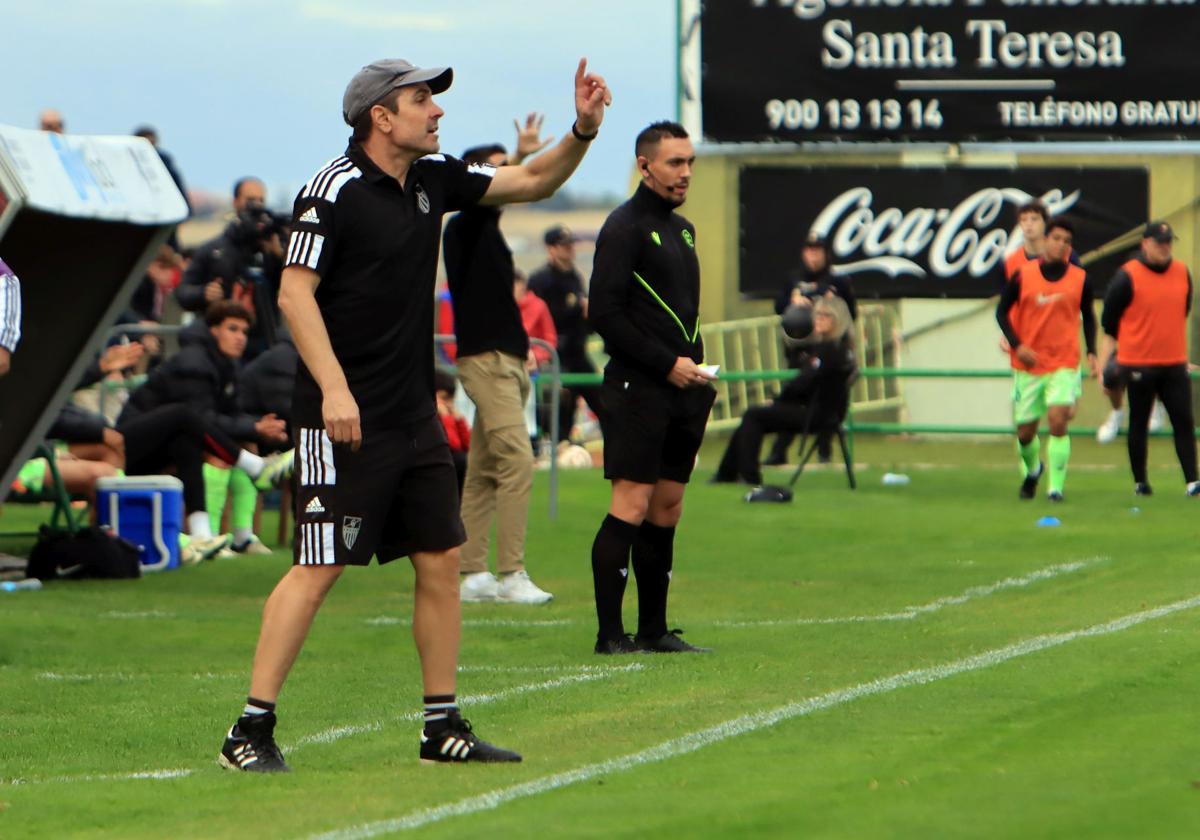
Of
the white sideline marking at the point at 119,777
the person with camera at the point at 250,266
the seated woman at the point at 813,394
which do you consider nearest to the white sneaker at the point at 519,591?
the person with camera at the point at 250,266

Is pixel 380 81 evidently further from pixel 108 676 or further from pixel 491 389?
pixel 491 389

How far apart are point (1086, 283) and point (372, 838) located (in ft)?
39.6

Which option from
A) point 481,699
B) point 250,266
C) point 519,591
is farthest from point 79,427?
point 481,699

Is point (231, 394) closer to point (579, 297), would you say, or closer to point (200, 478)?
point (200, 478)

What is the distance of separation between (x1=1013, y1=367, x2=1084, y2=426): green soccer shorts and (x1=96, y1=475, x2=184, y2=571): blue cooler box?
265 inches

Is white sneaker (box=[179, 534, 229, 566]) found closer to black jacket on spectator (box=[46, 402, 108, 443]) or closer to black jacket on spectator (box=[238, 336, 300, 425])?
black jacket on spectator (box=[46, 402, 108, 443])

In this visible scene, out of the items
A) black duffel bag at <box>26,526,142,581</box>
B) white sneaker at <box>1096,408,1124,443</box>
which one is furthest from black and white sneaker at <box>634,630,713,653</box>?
white sneaker at <box>1096,408,1124,443</box>

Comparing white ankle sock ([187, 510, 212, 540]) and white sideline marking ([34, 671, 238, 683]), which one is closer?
white sideline marking ([34, 671, 238, 683])

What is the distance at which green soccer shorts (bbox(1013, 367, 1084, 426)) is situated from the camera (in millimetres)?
16719

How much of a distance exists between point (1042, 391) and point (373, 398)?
1100cm

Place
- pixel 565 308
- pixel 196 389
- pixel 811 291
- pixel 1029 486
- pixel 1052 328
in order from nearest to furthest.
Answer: pixel 196 389
pixel 1052 328
pixel 1029 486
pixel 811 291
pixel 565 308

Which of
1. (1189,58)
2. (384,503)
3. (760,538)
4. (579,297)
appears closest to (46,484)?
(760,538)

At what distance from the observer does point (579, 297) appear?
2228cm

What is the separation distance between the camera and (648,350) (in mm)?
9133
